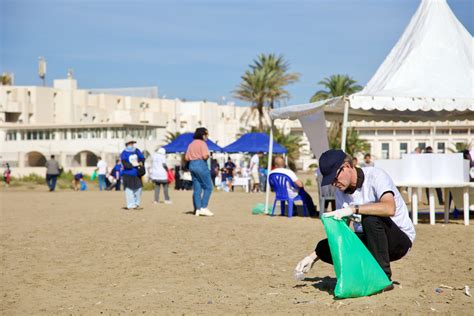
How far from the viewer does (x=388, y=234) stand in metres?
6.92

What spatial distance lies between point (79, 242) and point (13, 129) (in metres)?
69.4

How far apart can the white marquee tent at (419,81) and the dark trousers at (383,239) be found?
292 inches

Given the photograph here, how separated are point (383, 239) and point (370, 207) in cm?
40

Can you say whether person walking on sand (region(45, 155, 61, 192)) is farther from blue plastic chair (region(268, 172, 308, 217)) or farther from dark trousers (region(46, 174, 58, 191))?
blue plastic chair (region(268, 172, 308, 217))

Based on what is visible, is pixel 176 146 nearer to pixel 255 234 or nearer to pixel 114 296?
pixel 255 234

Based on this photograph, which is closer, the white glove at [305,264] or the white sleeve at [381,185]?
the white sleeve at [381,185]

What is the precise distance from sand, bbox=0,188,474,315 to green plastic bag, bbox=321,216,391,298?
11 centimetres

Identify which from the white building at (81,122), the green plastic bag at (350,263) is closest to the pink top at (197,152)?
the green plastic bag at (350,263)

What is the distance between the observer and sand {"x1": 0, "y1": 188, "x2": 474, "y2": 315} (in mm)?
6718

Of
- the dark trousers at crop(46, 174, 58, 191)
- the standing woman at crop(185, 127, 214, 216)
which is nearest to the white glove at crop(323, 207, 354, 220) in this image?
the standing woman at crop(185, 127, 214, 216)

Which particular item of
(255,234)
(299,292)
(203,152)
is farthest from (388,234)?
(203,152)

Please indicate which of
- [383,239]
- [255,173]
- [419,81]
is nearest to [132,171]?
[419,81]

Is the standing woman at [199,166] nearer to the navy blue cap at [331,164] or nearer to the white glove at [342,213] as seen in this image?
the white glove at [342,213]

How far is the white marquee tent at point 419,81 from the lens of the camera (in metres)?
14.7
